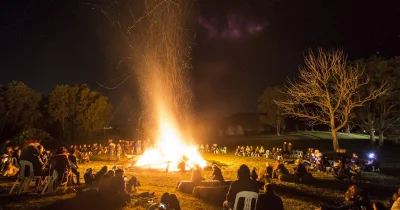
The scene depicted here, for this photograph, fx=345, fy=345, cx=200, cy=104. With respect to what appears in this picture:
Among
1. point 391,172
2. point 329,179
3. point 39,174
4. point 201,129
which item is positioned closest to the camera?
point 39,174

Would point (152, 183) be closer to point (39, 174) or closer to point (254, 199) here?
point (39, 174)

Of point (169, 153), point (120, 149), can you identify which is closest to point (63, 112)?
point (120, 149)

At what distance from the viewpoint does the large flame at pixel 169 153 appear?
77.3 feet

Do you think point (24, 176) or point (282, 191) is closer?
point (24, 176)

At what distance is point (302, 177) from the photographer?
1842cm

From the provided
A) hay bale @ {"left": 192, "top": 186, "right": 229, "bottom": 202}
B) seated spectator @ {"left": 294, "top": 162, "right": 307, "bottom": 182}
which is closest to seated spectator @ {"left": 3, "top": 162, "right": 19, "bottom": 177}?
hay bale @ {"left": 192, "top": 186, "right": 229, "bottom": 202}

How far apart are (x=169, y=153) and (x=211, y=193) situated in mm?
13917

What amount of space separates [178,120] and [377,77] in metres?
26.4

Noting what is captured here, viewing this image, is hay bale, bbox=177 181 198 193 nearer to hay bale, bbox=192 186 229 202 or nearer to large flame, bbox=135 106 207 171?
hay bale, bbox=192 186 229 202

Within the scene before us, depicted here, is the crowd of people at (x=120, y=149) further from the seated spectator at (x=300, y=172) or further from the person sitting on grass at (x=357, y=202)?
the person sitting on grass at (x=357, y=202)

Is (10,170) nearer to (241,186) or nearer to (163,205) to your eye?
(163,205)

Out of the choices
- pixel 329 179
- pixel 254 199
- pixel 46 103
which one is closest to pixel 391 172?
pixel 329 179

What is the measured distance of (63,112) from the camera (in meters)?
53.8

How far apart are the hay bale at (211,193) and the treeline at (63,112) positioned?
136ft
